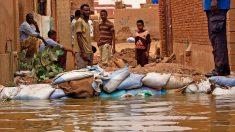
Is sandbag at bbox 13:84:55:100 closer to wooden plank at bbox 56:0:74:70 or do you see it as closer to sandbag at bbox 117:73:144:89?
sandbag at bbox 117:73:144:89

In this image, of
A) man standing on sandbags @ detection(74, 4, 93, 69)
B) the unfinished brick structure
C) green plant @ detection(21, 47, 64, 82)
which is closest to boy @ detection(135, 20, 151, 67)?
the unfinished brick structure

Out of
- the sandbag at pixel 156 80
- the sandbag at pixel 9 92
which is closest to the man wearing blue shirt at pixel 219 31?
the sandbag at pixel 156 80

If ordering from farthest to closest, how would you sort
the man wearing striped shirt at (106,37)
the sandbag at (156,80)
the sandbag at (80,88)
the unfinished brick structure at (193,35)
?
1. the man wearing striped shirt at (106,37)
2. the unfinished brick structure at (193,35)
3. the sandbag at (156,80)
4. the sandbag at (80,88)

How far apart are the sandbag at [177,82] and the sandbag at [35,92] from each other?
4.79ft

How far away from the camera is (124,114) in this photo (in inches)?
226

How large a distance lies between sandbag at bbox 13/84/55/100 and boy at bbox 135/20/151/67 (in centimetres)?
462

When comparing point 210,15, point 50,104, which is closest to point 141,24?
point 210,15

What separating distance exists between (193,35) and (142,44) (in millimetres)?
1144

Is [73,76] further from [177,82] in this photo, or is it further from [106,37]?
[106,37]

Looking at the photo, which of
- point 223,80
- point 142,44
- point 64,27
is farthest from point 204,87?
point 64,27

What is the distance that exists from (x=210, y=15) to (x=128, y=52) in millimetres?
12680

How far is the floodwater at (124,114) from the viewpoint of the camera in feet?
16.0

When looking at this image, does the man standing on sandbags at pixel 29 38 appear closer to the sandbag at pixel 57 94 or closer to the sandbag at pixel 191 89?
the sandbag at pixel 57 94

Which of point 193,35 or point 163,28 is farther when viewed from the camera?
point 163,28
